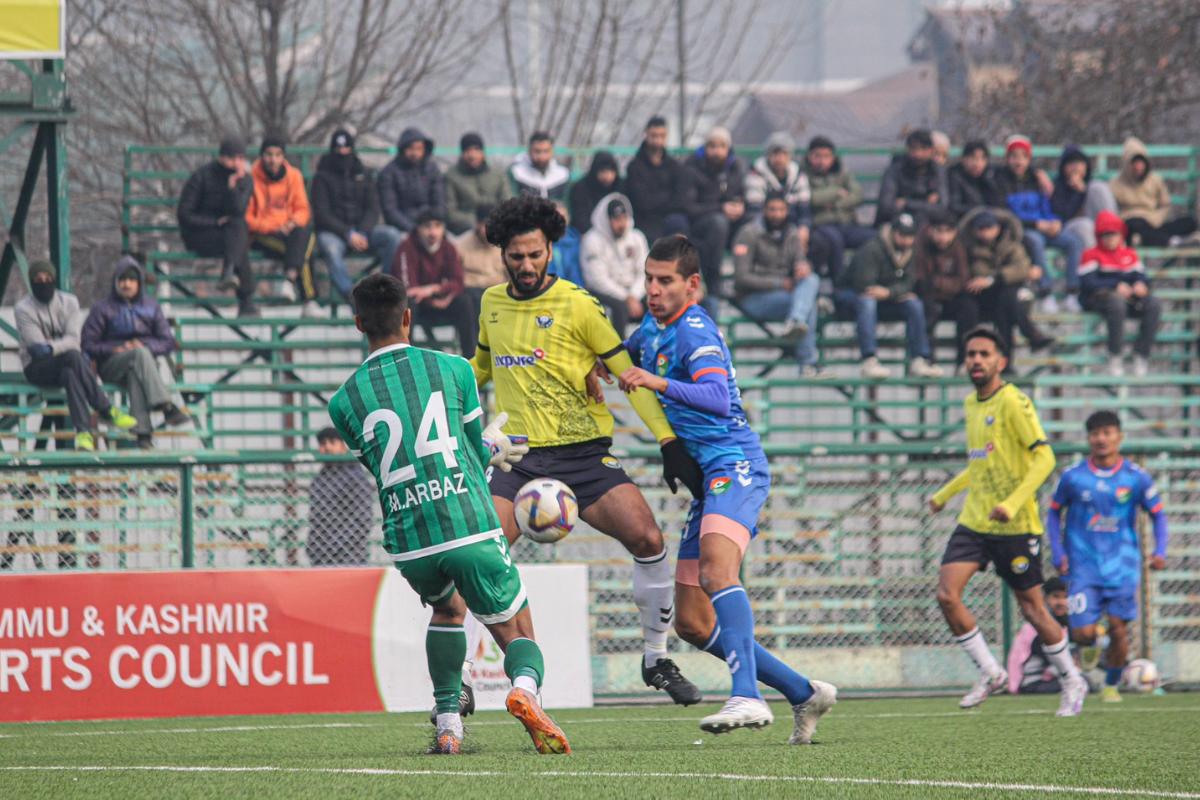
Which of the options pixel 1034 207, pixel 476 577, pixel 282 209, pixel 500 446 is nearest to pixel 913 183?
pixel 1034 207

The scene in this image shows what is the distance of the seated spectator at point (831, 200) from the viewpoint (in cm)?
1633

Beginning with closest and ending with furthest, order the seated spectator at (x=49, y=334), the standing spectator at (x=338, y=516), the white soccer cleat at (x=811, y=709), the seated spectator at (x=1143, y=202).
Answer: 1. the white soccer cleat at (x=811, y=709)
2. the standing spectator at (x=338, y=516)
3. the seated spectator at (x=49, y=334)
4. the seated spectator at (x=1143, y=202)

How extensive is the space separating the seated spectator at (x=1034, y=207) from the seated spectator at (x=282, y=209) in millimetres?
6706

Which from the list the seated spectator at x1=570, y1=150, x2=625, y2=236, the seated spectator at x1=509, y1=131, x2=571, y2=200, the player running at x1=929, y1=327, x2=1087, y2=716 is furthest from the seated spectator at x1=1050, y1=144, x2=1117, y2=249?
the player running at x1=929, y1=327, x2=1087, y2=716

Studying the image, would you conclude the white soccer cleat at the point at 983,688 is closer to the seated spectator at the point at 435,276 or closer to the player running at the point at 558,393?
the player running at the point at 558,393

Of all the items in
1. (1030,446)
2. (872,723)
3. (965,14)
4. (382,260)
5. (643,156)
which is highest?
(965,14)

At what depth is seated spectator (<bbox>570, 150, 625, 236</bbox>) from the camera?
15.9 m

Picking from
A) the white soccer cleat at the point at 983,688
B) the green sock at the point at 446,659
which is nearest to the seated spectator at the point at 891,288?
the white soccer cleat at the point at 983,688

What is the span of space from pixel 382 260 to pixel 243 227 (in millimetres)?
1310

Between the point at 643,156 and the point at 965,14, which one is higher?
the point at 965,14

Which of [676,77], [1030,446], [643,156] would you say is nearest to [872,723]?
[1030,446]

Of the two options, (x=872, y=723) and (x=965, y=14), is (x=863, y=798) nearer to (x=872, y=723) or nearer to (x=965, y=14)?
(x=872, y=723)

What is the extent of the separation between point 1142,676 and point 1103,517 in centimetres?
134

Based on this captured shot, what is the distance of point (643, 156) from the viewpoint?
16031 mm
